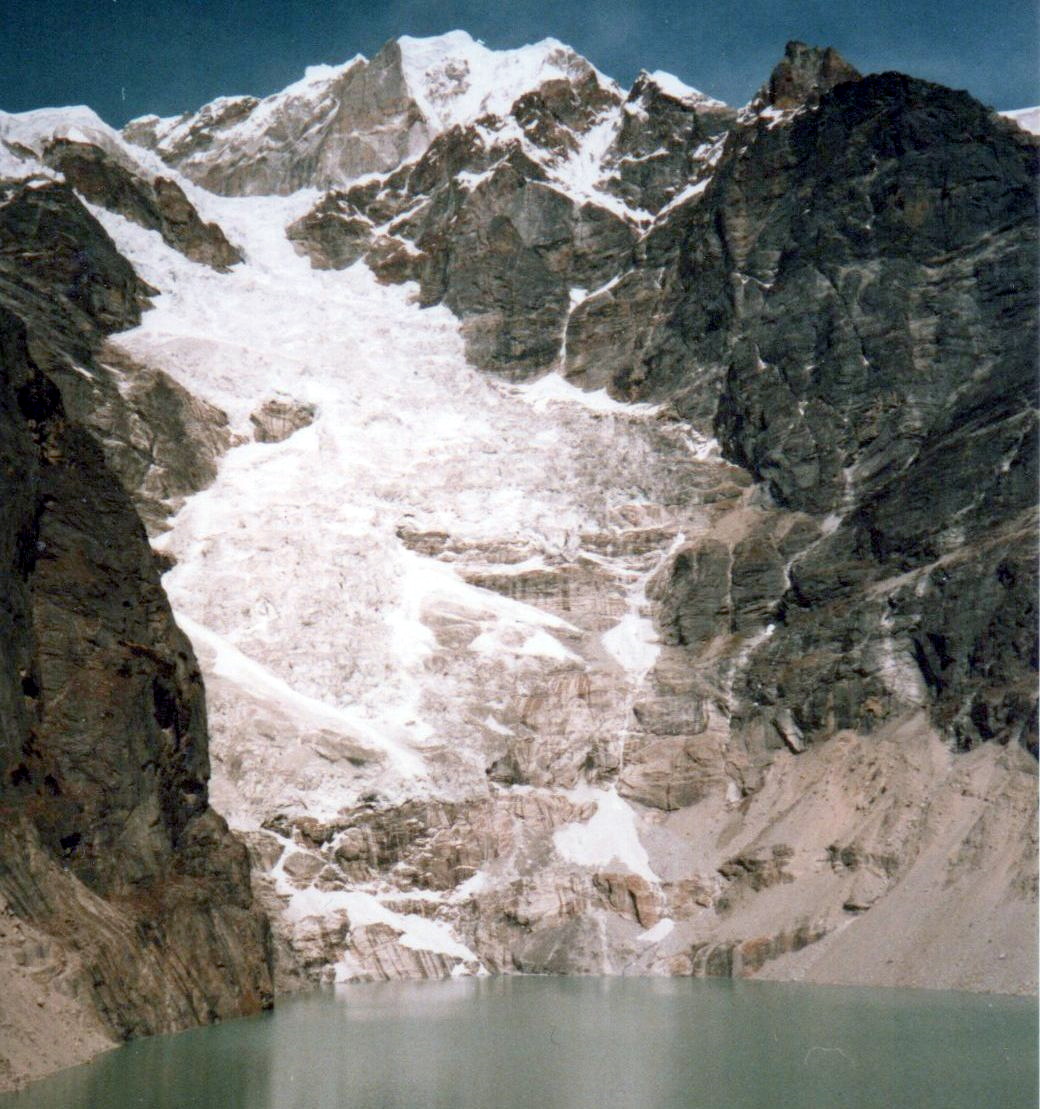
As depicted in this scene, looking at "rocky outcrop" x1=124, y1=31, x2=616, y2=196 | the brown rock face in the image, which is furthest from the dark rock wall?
"rocky outcrop" x1=124, y1=31, x2=616, y2=196

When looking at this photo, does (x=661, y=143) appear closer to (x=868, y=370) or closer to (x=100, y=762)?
(x=868, y=370)

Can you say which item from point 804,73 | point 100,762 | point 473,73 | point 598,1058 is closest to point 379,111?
point 473,73

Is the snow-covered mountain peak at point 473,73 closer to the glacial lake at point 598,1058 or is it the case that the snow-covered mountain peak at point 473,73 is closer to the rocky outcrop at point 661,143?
the rocky outcrop at point 661,143

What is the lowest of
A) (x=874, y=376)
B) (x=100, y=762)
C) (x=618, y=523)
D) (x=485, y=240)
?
(x=100, y=762)

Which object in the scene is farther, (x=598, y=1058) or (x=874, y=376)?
(x=874, y=376)

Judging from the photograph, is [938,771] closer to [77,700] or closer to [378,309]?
[77,700]

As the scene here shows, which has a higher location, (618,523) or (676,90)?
(676,90)

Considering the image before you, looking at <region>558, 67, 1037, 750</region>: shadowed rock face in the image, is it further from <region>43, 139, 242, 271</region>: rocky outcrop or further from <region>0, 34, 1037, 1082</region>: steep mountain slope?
<region>43, 139, 242, 271</region>: rocky outcrop
